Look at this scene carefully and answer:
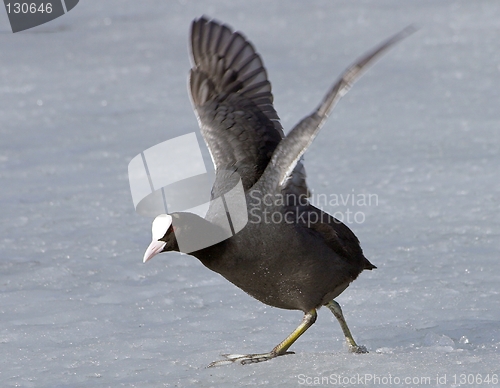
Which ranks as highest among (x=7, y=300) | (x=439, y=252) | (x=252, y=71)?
(x=252, y=71)

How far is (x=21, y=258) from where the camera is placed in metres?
4.24

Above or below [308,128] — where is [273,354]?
below

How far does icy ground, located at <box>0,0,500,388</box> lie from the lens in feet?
10.3

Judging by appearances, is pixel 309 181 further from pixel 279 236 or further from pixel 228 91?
pixel 279 236

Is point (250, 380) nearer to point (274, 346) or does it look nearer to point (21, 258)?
point (274, 346)

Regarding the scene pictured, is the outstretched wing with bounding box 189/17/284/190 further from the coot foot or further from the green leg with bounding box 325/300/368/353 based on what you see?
the coot foot

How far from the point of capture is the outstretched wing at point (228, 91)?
3.66m

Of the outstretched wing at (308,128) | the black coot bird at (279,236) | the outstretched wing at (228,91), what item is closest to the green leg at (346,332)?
the black coot bird at (279,236)

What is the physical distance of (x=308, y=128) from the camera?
2781 mm

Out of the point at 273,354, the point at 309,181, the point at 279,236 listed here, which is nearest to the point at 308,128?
the point at 279,236

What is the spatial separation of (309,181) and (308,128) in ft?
8.12

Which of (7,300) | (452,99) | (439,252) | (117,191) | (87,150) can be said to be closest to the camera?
(7,300)

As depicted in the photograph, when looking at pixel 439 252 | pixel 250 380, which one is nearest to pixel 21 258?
pixel 250 380

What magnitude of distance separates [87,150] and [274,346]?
308 centimetres
